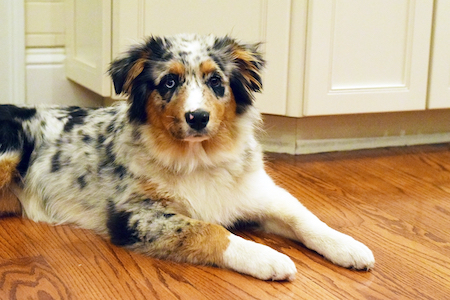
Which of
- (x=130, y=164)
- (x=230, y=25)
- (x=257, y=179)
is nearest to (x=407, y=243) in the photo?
(x=257, y=179)

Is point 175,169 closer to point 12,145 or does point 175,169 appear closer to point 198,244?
point 198,244

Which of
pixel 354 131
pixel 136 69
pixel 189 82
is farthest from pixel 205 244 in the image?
pixel 354 131

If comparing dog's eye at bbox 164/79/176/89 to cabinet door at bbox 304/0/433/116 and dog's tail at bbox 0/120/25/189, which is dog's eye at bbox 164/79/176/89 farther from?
cabinet door at bbox 304/0/433/116

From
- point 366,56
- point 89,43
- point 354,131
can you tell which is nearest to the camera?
point 366,56

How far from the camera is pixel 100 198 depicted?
2.46 meters

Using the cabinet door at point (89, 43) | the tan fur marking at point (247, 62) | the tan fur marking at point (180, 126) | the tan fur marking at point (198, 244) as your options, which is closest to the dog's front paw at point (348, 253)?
the tan fur marking at point (198, 244)

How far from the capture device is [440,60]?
146 inches

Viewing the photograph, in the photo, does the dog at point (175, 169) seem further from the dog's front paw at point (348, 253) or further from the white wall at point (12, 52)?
the white wall at point (12, 52)

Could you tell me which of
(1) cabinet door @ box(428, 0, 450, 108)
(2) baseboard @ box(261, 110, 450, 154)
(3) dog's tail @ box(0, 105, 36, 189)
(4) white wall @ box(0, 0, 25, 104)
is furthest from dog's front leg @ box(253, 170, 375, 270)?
(4) white wall @ box(0, 0, 25, 104)

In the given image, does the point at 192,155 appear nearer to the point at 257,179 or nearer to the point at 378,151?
the point at 257,179

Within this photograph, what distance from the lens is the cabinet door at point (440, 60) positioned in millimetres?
3629

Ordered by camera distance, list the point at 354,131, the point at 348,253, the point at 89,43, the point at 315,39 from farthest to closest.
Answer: the point at 354,131 → the point at 89,43 → the point at 315,39 → the point at 348,253

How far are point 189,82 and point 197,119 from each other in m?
0.16

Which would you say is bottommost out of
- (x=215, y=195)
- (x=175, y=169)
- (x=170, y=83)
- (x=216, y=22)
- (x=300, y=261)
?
(x=300, y=261)
